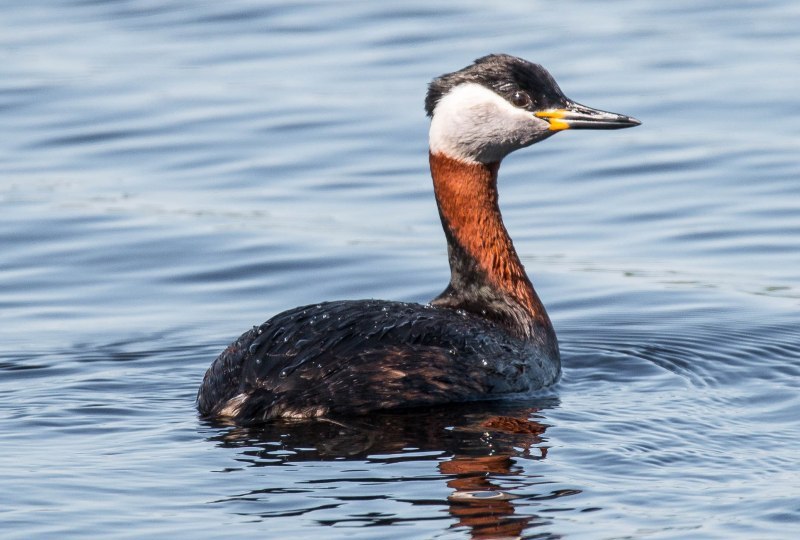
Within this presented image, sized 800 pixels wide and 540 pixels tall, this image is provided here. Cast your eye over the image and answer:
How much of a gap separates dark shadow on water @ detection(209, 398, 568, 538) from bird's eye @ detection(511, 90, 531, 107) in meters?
1.91

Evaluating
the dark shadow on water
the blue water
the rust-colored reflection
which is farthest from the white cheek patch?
the rust-colored reflection

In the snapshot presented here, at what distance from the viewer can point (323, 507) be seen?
23.5 feet

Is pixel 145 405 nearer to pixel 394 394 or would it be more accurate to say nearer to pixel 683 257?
pixel 394 394

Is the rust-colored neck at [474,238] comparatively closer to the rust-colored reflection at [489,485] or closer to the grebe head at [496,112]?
the grebe head at [496,112]

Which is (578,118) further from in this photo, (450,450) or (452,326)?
(450,450)

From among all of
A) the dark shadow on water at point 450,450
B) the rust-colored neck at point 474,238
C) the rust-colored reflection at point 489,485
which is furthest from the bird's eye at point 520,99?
the rust-colored reflection at point 489,485

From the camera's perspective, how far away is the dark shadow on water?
7129 mm

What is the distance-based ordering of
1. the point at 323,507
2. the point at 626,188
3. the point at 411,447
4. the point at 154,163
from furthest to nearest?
the point at 154,163
the point at 626,188
the point at 411,447
the point at 323,507

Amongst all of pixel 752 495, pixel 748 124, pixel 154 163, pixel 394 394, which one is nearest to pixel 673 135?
pixel 748 124

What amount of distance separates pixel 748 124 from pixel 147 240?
5.97m

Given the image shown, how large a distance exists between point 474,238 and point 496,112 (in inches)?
30.1

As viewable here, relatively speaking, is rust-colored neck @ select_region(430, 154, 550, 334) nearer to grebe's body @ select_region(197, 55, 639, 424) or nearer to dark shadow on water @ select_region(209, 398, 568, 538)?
grebe's body @ select_region(197, 55, 639, 424)

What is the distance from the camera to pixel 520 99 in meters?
9.93

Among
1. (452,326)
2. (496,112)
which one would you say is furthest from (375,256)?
(452,326)
